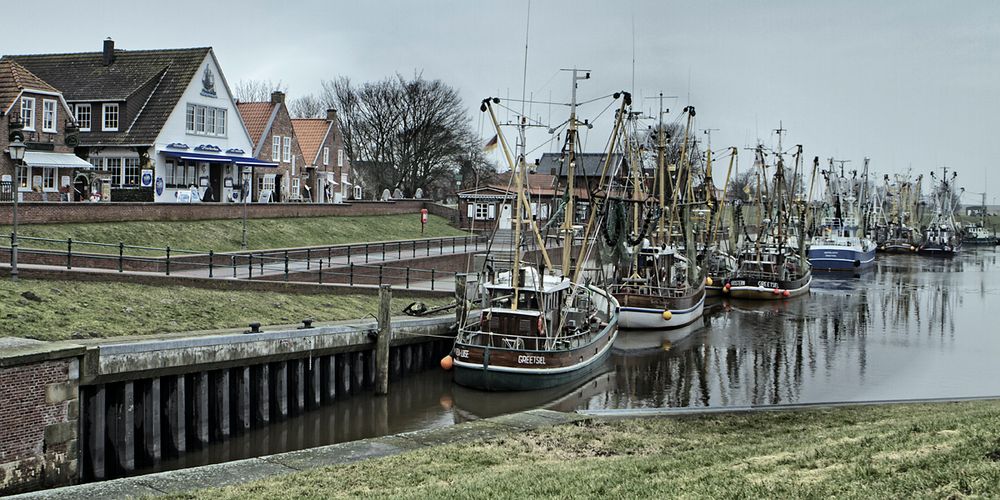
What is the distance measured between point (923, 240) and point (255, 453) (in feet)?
412

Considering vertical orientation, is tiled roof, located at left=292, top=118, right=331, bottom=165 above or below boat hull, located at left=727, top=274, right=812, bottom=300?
above

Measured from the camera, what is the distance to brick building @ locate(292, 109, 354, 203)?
247ft

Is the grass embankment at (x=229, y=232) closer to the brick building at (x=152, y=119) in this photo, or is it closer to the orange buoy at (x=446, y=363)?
the brick building at (x=152, y=119)

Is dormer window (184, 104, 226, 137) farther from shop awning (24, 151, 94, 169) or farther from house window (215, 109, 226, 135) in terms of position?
shop awning (24, 151, 94, 169)

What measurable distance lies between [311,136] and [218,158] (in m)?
21.4

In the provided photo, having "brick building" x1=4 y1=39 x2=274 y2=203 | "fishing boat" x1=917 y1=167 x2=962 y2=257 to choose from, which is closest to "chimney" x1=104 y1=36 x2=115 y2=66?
"brick building" x1=4 y1=39 x2=274 y2=203

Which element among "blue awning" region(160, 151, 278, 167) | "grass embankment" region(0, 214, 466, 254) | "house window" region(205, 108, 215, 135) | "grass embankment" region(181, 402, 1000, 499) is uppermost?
"house window" region(205, 108, 215, 135)

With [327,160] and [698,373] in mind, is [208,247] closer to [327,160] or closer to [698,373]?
[698,373]

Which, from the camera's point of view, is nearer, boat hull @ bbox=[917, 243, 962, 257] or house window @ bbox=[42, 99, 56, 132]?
house window @ bbox=[42, 99, 56, 132]

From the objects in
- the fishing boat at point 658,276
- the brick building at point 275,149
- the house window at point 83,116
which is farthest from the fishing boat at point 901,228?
the house window at point 83,116

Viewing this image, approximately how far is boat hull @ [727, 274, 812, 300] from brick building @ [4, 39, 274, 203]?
31.4 meters

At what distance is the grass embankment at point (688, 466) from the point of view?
12.0 metres

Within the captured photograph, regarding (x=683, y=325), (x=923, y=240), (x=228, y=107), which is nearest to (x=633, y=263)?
(x=683, y=325)

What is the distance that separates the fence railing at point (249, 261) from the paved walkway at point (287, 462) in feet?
41.5
